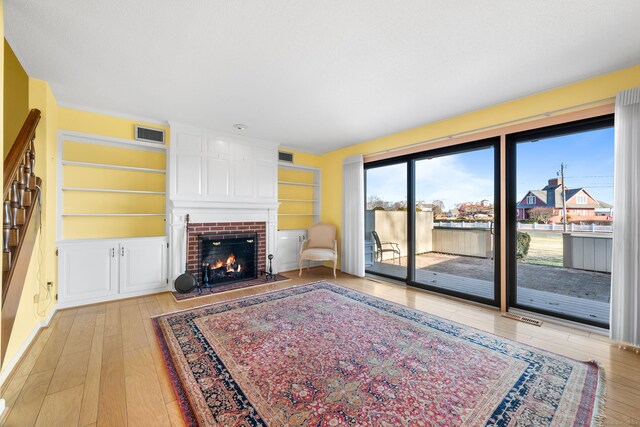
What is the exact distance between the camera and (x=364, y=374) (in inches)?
75.9

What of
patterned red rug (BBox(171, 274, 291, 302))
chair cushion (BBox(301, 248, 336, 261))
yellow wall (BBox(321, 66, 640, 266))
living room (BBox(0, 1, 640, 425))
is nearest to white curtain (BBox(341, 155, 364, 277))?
living room (BBox(0, 1, 640, 425))

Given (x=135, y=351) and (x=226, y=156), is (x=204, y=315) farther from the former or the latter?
(x=226, y=156)

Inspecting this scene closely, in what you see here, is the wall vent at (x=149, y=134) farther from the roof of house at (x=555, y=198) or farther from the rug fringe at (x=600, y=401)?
the rug fringe at (x=600, y=401)

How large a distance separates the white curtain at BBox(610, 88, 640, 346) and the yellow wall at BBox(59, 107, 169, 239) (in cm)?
540

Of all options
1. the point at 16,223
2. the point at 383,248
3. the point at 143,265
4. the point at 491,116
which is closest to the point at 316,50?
the point at 491,116

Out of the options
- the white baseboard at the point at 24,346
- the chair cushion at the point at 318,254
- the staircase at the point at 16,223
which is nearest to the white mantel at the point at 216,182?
the chair cushion at the point at 318,254

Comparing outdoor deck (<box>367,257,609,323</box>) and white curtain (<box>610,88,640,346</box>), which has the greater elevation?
white curtain (<box>610,88,640,346</box>)

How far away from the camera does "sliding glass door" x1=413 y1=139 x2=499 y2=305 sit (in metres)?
3.46

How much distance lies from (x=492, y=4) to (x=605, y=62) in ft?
5.08

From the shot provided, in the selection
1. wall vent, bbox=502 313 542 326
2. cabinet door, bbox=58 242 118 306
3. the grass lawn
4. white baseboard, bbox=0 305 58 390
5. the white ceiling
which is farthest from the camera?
cabinet door, bbox=58 242 118 306

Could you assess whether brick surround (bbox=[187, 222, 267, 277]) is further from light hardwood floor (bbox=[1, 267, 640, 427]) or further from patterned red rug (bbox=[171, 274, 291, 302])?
light hardwood floor (bbox=[1, 267, 640, 427])

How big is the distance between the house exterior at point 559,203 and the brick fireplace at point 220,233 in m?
3.99

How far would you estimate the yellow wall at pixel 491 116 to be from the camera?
2455 mm

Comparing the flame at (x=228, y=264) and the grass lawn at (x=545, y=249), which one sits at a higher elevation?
the grass lawn at (x=545, y=249)
